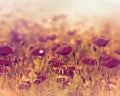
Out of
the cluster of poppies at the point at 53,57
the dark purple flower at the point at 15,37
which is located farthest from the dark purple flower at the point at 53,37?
the dark purple flower at the point at 15,37

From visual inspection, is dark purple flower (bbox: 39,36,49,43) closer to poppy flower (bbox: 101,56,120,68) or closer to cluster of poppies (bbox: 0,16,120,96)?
cluster of poppies (bbox: 0,16,120,96)

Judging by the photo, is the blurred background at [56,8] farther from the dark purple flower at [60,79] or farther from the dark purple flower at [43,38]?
the dark purple flower at [60,79]

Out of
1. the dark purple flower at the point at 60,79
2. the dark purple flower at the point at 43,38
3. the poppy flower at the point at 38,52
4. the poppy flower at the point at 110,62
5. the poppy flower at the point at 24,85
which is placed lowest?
the poppy flower at the point at 24,85

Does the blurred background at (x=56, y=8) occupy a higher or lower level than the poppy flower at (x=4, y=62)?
higher

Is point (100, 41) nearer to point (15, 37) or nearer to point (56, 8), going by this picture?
point (56, 8)

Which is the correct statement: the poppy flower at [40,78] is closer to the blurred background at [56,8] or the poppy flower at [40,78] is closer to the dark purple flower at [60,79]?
the dark purple flower at [60,79]

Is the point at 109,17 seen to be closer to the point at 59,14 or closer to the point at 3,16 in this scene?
the point at 59,14

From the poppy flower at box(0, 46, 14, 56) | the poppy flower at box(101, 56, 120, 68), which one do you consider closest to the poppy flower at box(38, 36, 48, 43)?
the poppy flower at box(0, 46, 14, 56)

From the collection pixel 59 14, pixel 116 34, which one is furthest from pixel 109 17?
pixel 59 14
